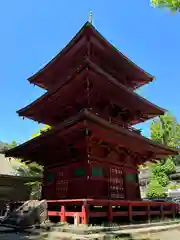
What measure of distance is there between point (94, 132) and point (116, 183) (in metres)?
3.63

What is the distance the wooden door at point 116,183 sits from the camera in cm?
1347

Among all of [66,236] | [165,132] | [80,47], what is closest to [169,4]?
[80,47]

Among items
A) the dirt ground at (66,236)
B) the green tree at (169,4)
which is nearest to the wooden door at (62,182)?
the dirt ground at (66,236)

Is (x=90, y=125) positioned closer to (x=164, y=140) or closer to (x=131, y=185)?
(x=131, y=185)

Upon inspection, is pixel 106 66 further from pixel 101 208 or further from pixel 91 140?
pixel 101 208

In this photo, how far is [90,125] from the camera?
37.2 feet

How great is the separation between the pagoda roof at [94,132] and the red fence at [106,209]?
10.0 ft

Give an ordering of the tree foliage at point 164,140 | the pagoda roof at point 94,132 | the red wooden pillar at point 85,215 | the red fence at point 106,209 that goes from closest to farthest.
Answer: the red wooden pillar at point 85,215 < the red fence at point 106,209 < the pagoda roof at point 94,132 < the tree foliage at point 164,140

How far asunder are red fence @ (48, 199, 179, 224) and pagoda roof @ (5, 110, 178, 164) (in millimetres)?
3049

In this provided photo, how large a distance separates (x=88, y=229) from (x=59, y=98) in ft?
25.9

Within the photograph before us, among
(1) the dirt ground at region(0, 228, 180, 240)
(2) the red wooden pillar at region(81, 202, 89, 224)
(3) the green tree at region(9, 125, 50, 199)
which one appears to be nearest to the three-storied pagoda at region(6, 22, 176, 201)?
(2) the red wooden pillar at region(81, 202, 89, 224)

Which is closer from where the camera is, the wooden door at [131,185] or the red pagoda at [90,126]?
the red pagoda at [90,126]

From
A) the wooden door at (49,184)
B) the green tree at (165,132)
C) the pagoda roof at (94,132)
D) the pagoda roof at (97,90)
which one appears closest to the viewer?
the pagoda roof at (94,132)

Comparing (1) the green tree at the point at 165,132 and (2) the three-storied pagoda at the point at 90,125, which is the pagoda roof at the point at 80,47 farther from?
(1) the green tree at the point at 165,132
